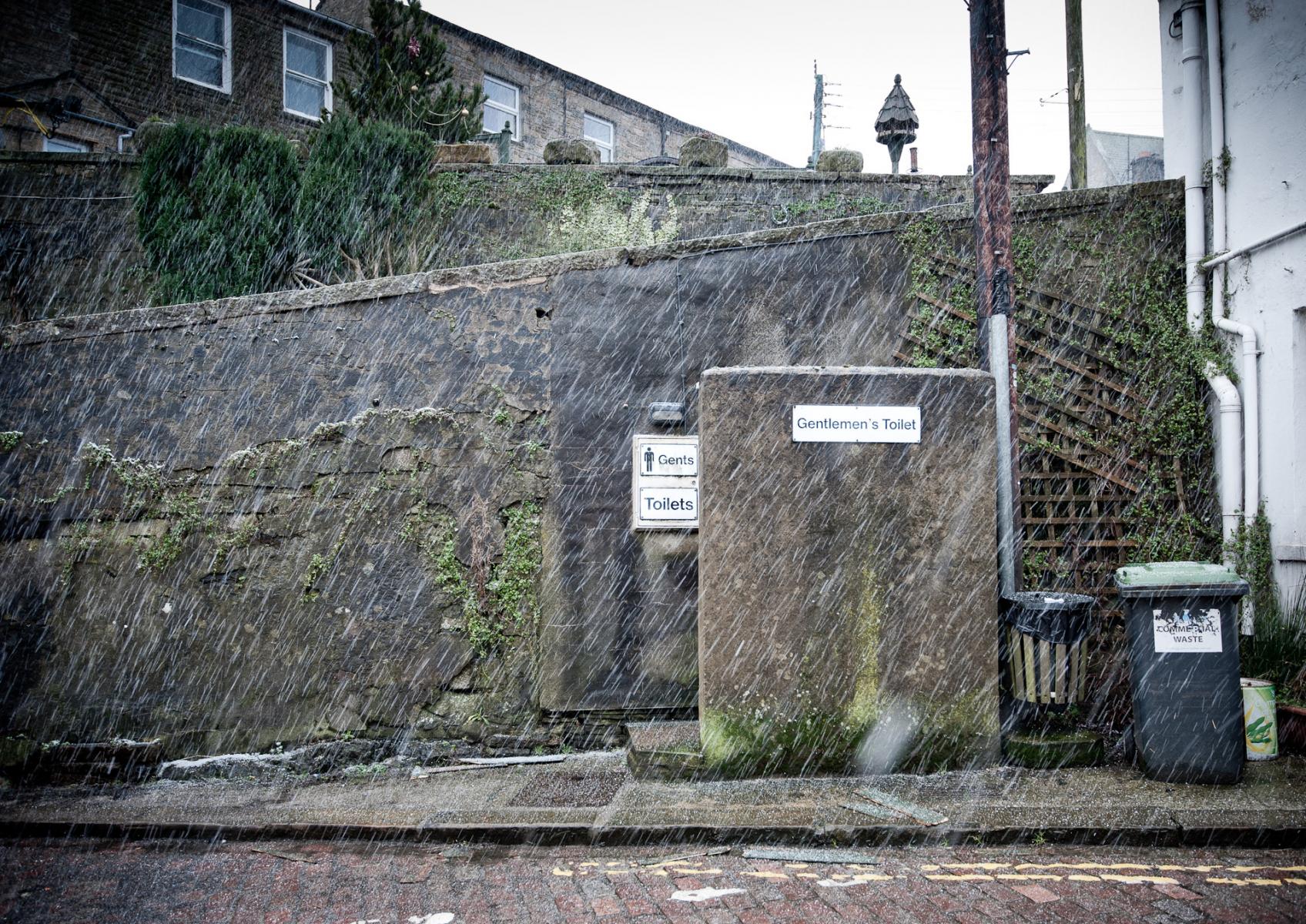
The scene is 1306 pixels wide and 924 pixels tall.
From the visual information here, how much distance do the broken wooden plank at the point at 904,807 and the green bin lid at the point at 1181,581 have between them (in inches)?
70.6

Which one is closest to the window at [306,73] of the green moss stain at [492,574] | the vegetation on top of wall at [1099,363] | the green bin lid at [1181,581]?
the green moss stain at [492,574]

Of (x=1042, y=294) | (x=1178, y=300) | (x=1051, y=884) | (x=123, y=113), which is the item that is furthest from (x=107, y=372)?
(x=123, y=113)

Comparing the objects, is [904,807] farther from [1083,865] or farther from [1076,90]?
[1076,90]

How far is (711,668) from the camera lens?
18.5ft

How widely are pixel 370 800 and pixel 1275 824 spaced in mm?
4951

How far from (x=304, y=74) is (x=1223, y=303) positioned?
18.6 metres

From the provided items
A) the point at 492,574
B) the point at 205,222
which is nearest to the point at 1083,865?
the point at 492,574

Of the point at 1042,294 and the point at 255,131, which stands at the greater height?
the point at 255,131

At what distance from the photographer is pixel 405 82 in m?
13.6

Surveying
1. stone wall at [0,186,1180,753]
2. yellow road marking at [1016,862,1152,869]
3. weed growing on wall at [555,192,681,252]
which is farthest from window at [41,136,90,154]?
yellow road marking at [1016,862,1152,869]

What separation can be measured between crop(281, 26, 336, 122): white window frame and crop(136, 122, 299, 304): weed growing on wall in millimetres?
9328

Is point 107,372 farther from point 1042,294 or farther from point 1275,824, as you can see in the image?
point 1275,824

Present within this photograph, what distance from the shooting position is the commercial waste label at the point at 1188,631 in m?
5.24

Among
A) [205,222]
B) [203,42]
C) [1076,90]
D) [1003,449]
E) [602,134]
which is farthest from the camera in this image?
[602,134]
